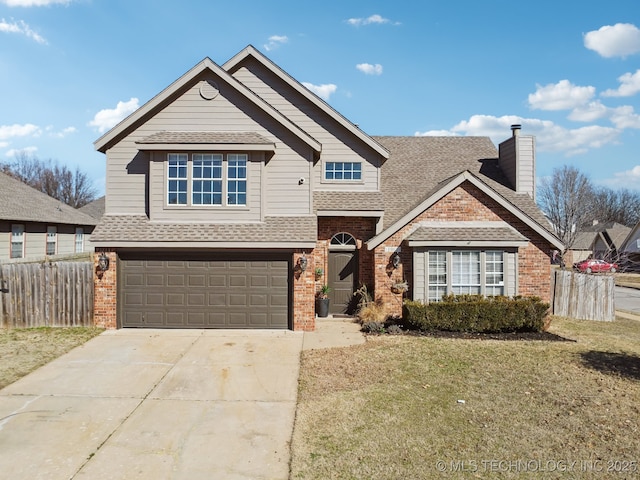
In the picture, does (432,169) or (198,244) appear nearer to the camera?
(198,244)

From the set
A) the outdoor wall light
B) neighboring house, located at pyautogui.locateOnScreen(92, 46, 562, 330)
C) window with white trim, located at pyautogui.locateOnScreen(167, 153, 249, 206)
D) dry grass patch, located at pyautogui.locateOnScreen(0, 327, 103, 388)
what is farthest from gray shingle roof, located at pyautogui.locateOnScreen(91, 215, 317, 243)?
dry grass patch, located at pyautogui.locateOnScreen(0, 327, 103, 388)

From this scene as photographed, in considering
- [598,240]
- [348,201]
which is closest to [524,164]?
[348,201]

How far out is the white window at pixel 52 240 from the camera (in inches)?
1015

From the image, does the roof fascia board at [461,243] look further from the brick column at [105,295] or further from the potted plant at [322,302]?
the brick column at [105,295]

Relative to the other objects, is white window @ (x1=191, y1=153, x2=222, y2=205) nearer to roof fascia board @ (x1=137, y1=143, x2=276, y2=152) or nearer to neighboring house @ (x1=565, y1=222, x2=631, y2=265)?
roof fascia board @ (x1=137, y1=143, x2=276, y2=152)

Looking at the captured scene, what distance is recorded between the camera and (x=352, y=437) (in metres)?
6.07

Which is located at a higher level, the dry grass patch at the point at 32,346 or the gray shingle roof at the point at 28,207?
the gray shingle roof at the point at 28,207

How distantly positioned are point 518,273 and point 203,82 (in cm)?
1176

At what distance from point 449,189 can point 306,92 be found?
20.1ft

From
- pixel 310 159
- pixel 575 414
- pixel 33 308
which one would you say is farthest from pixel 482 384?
pixel 33 308

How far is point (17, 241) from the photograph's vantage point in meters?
22.4

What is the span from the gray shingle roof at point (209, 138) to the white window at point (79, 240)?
70.0 ft

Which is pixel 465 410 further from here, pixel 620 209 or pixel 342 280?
pixel 620 209

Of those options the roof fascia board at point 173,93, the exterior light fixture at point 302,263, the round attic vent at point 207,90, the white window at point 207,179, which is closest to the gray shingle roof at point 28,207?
the roof fascia board at point 173,93
